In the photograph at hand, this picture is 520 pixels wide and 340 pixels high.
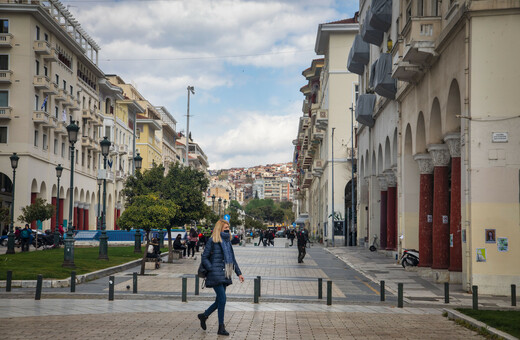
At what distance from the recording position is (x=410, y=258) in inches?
1145

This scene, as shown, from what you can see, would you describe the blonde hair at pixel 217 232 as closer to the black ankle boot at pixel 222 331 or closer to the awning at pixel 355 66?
the black ankle boot at pixel 222 331

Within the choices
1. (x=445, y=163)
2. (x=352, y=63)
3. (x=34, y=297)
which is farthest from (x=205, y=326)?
(x=352, y=63)

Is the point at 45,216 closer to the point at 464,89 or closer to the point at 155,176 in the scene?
the point at 155,176

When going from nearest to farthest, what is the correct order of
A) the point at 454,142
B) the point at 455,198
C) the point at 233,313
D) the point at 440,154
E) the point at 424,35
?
1. the point at 233,313
2. the point at 455,198
3. the point at 454,142
4. the point at 424,35
5. the point at 440,154

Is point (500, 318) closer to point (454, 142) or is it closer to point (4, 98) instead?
point (454, 142)

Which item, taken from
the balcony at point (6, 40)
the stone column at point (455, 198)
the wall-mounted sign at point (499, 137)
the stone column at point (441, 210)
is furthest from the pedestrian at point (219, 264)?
the balcony at point (6, 40)

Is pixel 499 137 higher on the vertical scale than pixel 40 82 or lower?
lower

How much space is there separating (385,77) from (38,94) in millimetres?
31775

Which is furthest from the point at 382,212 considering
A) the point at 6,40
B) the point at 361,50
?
the point at 6,40

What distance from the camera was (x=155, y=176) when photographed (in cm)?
4475

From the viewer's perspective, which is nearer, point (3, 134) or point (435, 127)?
point (435, 127)

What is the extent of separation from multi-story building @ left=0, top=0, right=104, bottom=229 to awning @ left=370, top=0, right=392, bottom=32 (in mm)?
22301

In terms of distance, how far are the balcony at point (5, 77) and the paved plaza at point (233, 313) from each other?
32793mm

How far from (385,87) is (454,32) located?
35.5ft
